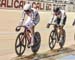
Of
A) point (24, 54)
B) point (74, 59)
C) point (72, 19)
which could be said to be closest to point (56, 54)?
point (74, 59)

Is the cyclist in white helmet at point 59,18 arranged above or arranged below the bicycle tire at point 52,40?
above

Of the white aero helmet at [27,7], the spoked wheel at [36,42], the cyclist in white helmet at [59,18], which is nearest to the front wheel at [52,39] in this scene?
the cyclist in white helmet at [59,18]

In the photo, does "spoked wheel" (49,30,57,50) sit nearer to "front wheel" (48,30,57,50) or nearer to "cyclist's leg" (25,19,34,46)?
"front wheel" (48,30,57,50)

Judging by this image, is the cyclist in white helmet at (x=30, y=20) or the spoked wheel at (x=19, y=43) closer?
the spoked wheel at (x=19, y=43)

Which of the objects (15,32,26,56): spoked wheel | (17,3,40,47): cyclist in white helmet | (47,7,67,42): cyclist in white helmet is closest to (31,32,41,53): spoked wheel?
(17,3,40,47): cyclist in white helmet

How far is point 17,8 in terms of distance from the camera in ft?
34.3

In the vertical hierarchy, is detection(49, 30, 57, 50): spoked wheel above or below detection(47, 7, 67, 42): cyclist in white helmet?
below

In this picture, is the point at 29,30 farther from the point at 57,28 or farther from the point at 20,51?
the point at 57,28

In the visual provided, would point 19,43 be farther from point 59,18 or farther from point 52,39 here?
point 59,18

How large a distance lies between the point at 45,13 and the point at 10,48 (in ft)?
9.08

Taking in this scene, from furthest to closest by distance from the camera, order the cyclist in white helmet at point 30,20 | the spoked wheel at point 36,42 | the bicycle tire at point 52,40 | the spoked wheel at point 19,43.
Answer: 1. the bicycle tire at point 52,40
2. the spoked wheel at point 36,42
3. the cyclist in white helmet at point 30,20
4. the spoked wheel at point 19,43

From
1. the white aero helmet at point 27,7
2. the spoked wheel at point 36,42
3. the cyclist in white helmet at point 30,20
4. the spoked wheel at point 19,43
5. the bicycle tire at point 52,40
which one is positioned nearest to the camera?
the spoked wheel at point 19,43

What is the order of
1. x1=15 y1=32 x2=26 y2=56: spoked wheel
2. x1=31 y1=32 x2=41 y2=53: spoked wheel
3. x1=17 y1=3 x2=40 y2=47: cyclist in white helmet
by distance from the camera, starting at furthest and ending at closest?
x1=31 y1=32 x2=41 y2=53: spoked wheel
x1=17 y1=3 x2=40 y2=47: cyclist in white helmet
x1=15 y1=32 x2=26 y2=56: spoked wheel

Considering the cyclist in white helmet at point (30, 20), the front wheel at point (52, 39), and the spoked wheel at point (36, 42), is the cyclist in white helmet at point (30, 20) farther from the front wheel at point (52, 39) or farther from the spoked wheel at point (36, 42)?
the front wheel at point (52, 39)
